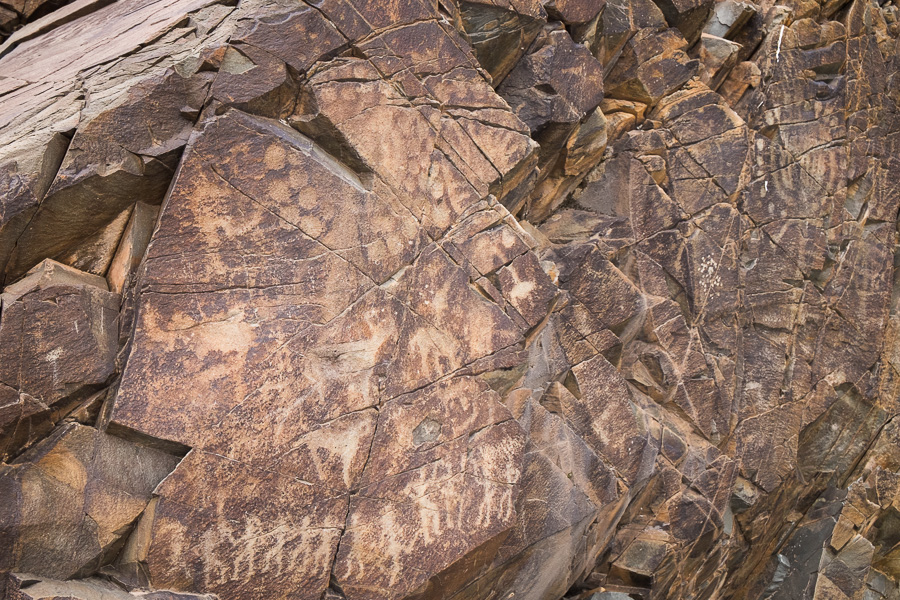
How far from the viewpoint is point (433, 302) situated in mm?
7145

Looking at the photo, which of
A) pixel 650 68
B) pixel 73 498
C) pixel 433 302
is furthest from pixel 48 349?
pixel 650 68

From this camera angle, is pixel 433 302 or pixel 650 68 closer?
pixel 433 302

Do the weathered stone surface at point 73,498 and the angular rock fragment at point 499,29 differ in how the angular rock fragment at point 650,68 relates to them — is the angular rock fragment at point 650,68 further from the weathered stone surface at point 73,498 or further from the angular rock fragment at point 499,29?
the weathered stone surface at point 73,498

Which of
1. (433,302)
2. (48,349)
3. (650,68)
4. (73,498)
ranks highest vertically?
(48,349)

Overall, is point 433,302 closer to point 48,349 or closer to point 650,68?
point 48,349

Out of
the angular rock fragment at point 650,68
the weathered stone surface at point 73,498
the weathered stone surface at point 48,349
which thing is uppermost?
the weathered stone surface at point 48,349

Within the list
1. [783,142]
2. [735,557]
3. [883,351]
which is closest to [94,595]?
[735,557]

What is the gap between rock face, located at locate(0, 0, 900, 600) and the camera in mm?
5820

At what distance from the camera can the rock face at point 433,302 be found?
19.1 ft

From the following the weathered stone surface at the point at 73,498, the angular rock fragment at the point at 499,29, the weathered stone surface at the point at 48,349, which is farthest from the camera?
the angular rock fragment at the point at 499,29

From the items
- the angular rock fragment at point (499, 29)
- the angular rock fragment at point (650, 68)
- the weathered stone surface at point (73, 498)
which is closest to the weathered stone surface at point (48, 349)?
the weathered stone surface at point (73, 498)

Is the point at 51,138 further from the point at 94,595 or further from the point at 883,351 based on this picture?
the point at 883,351

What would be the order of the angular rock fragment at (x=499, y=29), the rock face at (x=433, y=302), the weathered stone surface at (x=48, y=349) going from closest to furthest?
1. the weathered stone surface at (x=48, y=349)
2. the rock face at (x=433, y=302)
3. the angular rock fragment at (x=499, y=29)

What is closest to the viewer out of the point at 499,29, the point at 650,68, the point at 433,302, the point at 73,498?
the point at 73,498
